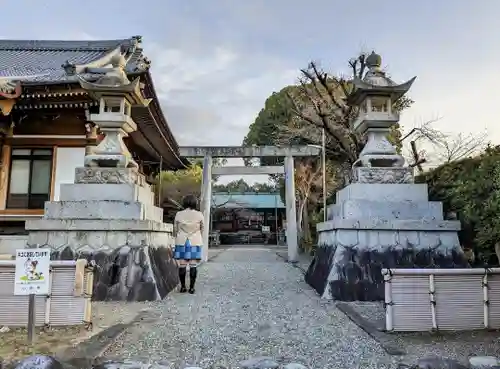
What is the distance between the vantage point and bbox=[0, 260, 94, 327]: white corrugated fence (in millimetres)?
4008

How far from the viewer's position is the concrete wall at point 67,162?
10.1 meters

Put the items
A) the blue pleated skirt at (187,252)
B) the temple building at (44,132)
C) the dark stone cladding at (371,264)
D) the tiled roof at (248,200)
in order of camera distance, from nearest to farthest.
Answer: the dark stone cladding at (371,264)
the blue pleated skirt at (187,252)
the temple building at (44,132)
the tiled roof at (248,200)

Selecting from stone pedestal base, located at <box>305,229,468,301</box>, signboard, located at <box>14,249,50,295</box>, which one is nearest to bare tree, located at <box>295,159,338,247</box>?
stone pedestal base, located at <box>305,229,468,301</box>

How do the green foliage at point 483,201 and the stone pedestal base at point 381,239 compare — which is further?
the stone pedestal base at point 381,239

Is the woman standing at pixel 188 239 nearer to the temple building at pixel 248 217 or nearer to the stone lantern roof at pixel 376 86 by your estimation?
the stone lantern roof at pixel 376 86

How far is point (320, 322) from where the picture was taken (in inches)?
170

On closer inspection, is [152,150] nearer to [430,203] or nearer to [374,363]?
[430,203]

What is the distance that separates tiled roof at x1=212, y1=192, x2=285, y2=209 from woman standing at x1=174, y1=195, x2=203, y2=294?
25351mm

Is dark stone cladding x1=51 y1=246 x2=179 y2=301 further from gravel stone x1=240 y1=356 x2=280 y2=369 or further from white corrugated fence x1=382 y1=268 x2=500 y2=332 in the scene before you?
white corrugated fence x1=382 y1=268 x2=500 y2=332

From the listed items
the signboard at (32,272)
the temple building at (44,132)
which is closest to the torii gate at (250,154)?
the temple building at (44,132)

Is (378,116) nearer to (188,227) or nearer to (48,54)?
(188,227)

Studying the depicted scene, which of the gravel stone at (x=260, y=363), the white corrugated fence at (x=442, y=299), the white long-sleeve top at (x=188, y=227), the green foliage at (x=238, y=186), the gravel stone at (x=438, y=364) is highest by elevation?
the green foliage at (x=238, y=186)

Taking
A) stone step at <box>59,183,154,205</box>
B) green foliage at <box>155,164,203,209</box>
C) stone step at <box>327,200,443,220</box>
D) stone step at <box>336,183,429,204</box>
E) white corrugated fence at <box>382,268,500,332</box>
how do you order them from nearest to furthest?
white corrugated fence at <box>382,268,500,332</box> < stone step at <box>327,200,443,220</box> < stone step at <box>336,183,429,204</box> < stone step at <box>59,183,154,205</box> < green foliage at <box>155,164,203,209</box>

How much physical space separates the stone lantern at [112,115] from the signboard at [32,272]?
2996 millimetres
